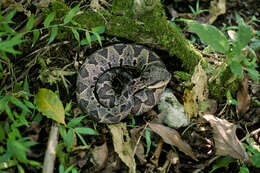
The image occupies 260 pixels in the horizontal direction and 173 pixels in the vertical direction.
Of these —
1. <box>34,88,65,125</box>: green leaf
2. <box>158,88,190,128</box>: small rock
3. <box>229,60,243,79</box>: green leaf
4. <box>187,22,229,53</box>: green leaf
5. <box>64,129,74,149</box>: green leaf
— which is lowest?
<box>158,88,190,128</box>: small rock

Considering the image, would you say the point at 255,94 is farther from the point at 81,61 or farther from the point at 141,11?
the point at 81,61

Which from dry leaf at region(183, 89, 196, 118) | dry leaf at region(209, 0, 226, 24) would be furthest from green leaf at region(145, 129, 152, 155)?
dry leaf at region(209, 0, 226, 24)

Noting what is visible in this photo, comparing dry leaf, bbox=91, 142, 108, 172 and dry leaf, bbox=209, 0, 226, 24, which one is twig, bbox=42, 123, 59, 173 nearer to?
dry leaf, bbox=91, 142, 108, 172

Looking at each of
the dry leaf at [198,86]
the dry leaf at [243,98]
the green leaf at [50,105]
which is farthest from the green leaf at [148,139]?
the dry leaf at [243,98]

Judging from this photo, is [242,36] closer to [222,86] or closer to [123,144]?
[222,86]

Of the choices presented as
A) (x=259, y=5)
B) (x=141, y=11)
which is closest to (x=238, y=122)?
(x=141, y=11)

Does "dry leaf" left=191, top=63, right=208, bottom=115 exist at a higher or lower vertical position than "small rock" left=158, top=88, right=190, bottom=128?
higher

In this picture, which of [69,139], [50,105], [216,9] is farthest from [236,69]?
[216,9]
